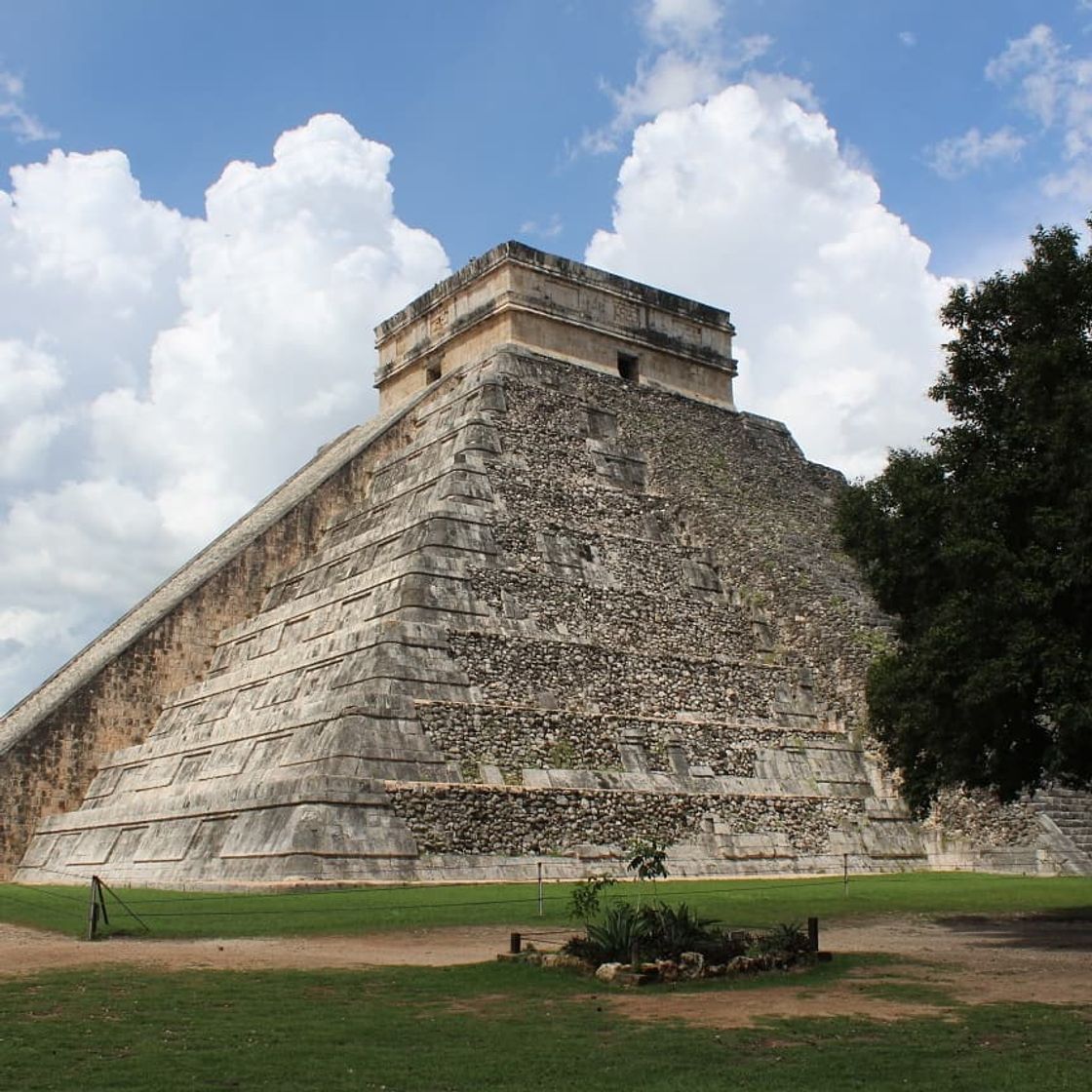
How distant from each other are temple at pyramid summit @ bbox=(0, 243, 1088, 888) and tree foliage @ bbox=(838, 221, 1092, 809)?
5111 mm

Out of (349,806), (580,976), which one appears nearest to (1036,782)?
(580,976)

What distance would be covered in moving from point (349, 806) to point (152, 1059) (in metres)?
8.92

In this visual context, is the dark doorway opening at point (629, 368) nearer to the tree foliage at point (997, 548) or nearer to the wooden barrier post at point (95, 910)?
the tree foliage at point (997, 548)

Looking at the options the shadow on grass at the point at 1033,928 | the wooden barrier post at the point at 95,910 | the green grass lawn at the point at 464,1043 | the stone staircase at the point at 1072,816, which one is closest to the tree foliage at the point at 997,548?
the shadow on grass at the point at 1033,928

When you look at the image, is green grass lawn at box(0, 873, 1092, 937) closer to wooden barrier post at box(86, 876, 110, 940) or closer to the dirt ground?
wooden barrier post at box(86, 876, 110, 940)

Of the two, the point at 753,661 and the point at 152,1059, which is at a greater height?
the point at 753,661

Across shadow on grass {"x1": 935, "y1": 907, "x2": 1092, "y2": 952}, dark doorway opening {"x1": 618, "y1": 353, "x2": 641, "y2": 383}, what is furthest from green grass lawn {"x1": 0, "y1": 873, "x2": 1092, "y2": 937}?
dark doorway opening {"x1": 618, "y1": 353, "x2": 641, "y2": 383}

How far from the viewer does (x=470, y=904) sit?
45.3 ft

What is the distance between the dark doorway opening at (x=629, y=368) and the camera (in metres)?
27.2

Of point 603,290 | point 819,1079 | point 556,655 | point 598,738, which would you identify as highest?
point 603,290

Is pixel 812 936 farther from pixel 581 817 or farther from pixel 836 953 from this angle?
pixel 581 817

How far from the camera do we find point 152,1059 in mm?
6707

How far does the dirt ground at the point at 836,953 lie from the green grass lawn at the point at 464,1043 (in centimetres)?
36

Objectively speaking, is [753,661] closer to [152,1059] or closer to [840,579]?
[840,579]
